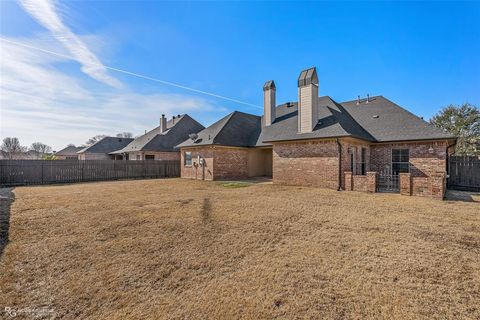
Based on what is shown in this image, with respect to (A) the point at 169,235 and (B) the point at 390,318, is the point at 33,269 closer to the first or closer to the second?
(A) the point at 169,235

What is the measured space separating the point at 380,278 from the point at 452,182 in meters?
14.1

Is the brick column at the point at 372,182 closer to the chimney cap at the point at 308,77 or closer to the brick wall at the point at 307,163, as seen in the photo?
the brick wall at the point at 307,163

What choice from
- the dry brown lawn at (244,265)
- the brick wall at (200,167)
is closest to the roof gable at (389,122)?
the dry brown lawn at (244,265)

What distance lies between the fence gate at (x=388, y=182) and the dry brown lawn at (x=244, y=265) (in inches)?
181

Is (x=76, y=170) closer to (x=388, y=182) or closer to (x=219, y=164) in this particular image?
(x=219, y=164)

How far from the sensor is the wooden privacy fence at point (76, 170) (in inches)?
601

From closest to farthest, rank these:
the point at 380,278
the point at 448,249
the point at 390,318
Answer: the point at 390,318
the point at 380,278
the point at 448,249

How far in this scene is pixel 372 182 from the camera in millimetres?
10617

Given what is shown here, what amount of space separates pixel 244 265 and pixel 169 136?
24520mm

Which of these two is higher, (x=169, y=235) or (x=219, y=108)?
(x=219, y=108)

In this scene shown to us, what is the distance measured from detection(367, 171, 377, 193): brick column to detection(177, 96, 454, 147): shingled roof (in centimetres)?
214

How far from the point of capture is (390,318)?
241cm

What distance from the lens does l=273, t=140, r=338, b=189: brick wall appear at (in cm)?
1188

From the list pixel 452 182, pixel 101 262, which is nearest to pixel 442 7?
pixel 452 182
